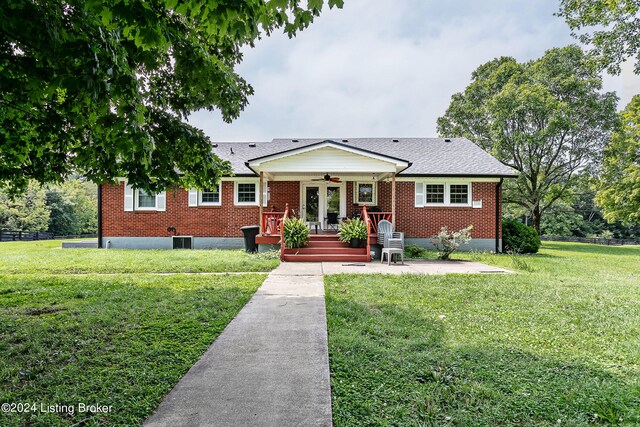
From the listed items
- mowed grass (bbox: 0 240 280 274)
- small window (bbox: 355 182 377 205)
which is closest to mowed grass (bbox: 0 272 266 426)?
mowed grass (bbox: 0 240 280 274)

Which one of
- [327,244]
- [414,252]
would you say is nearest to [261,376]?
[327,244]

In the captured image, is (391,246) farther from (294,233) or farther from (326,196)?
(326,196)

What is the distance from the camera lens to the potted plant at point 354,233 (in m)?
11.6

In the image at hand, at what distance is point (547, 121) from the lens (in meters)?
20.9

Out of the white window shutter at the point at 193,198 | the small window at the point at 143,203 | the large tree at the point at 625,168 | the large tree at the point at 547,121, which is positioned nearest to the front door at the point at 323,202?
the white window shutter at the point at 193,198

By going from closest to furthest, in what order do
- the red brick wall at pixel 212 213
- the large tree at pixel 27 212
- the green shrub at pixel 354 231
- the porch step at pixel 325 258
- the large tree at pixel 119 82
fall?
1. the large tree at pixel 119 82
2. the porch step at pixel 325 258
3. the green shrub at pixel 354 231
4. the red brick wall at pixel 212 213
5. the large tree at pixel 27 212

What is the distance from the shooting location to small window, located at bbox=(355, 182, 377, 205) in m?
15.2

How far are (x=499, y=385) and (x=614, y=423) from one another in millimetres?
721

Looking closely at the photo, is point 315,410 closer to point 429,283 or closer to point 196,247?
point 429,283

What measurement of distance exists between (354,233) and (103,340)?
8688 mm

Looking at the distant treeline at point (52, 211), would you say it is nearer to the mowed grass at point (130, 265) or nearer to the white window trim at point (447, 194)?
the mowed grass at point (130, 265)

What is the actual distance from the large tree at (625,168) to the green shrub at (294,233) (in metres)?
21.4

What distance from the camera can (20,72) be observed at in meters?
3.63

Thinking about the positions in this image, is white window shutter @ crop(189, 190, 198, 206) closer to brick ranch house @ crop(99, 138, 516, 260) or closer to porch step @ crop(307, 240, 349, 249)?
brick ranch house @ crop(99, 138, 516, 260)
